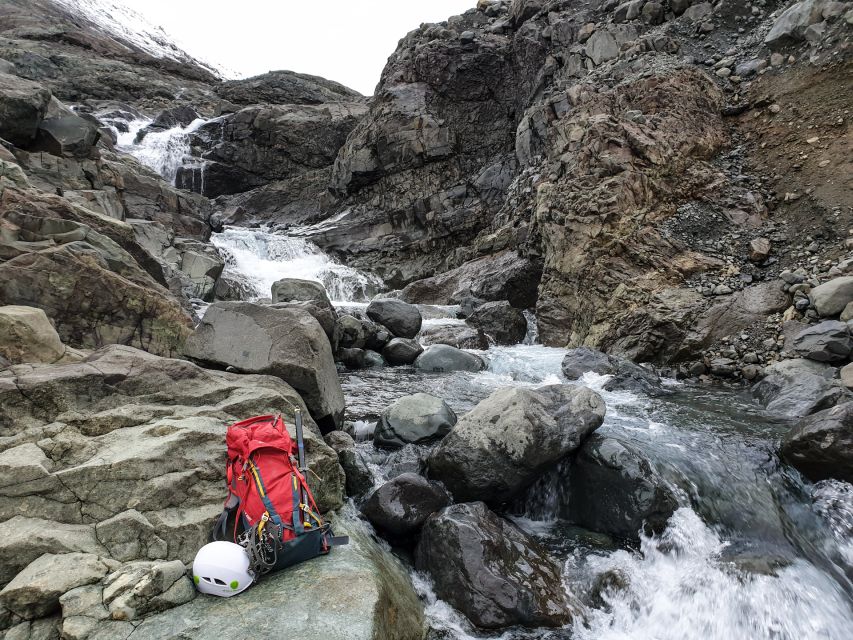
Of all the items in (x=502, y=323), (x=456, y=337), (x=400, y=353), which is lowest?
(x=400, y=353)

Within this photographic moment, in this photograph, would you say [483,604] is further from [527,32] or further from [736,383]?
[527,32]

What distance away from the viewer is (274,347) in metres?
6.84

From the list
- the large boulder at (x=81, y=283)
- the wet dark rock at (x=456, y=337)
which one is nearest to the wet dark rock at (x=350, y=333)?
the wet dark rock at (x=456, y=337)

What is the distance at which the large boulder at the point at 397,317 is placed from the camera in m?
15.9

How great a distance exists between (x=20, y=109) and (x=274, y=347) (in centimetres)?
1300

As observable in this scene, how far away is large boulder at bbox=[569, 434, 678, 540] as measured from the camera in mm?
5354

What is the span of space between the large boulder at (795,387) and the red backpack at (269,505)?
24.9 ft

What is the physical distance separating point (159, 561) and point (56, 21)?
260 ft

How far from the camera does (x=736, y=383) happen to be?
9.80 meters

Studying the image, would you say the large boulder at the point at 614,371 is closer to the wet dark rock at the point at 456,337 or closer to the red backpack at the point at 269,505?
the wet dark rock at the point at 456,337

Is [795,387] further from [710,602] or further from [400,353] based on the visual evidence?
[400,353]

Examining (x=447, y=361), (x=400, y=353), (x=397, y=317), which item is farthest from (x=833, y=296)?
(x=397, y=317)

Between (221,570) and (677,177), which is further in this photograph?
(677,177)

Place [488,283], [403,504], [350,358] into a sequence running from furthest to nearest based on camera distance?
[488,283]
[350,358]
[403,504]
